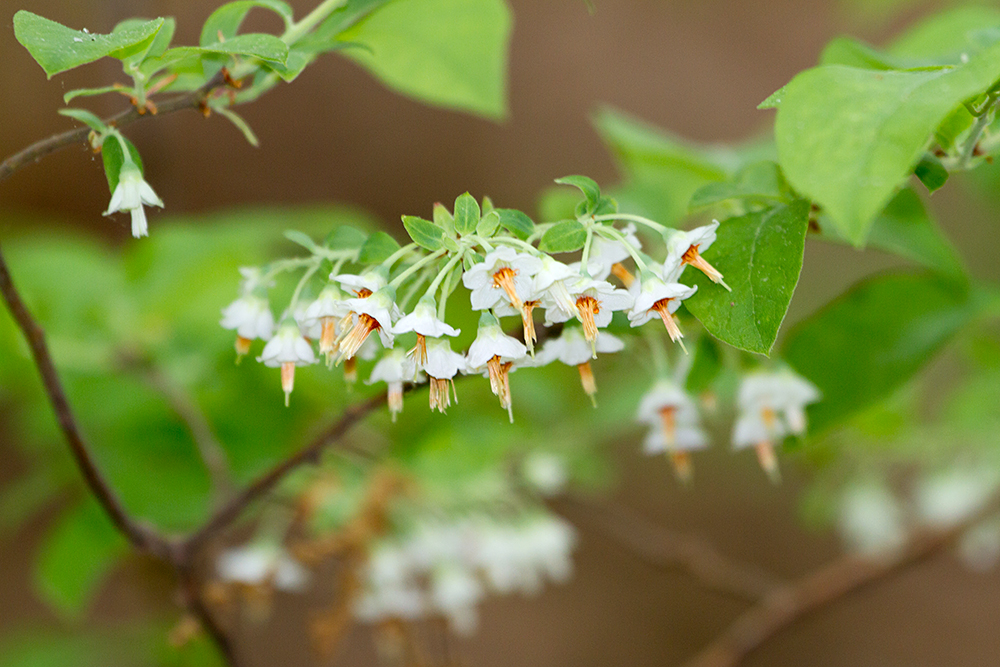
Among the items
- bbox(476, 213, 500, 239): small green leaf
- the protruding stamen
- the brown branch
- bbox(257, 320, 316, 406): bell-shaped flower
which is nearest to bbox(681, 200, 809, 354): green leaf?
the protruding stamen

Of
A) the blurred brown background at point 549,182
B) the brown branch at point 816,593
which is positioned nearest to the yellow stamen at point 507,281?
the brown branch at point 816,593

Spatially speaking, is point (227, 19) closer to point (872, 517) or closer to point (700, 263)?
point (700, 263)

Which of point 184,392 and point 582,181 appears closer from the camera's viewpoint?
point 582,181

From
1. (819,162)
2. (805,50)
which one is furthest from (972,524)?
(805,50)

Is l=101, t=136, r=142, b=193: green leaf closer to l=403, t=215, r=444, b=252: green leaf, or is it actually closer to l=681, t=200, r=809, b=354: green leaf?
l=403, t=215, r=444, b=252: green leaf

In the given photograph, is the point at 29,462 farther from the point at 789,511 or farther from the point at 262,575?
the point at 789,511

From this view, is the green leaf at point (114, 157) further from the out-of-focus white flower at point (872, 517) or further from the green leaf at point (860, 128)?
the out-of-focus white flower at point (872, 517)
